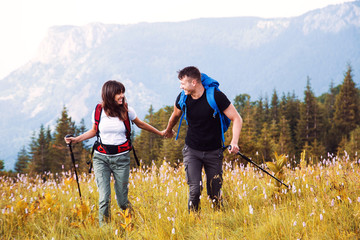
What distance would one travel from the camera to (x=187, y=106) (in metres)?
4.72

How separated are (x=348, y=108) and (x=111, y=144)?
61290 mm

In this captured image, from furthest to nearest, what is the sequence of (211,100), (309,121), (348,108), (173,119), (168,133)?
(309,121), (348,108), (168,133), (173,119), (211,100)

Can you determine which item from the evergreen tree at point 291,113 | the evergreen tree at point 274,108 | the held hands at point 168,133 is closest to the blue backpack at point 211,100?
the held hands at point 168,133

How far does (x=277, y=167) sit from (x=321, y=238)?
1.63 metres

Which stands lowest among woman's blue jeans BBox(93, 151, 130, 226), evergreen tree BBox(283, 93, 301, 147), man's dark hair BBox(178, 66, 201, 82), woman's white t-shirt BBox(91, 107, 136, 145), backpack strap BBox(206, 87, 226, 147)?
evergreen tree BBox(283, 93, 301, 147)

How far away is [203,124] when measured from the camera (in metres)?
4.65

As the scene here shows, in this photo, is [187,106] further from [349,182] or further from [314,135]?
[314,135]

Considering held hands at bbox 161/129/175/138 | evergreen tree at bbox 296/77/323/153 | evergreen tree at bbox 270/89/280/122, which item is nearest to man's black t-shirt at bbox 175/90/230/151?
held hands at bbox 161/129/175/138

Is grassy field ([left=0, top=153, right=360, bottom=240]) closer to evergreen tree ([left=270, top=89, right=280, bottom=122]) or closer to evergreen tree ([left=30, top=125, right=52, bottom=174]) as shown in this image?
evergreen tree ([left=30, top=125, right=52, bottom=174])

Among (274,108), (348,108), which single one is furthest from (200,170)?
(274,108)

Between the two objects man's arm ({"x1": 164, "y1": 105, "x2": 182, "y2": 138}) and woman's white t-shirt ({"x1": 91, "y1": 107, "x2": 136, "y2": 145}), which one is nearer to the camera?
woman's white t-shirt ({"x1": 91, "y1": 107, "x2": 136, "y2": 145})

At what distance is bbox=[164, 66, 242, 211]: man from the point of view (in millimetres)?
4516

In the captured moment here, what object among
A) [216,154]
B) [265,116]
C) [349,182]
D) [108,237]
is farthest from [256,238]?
[265,116]

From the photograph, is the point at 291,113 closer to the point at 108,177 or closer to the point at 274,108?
the point at 274,108
